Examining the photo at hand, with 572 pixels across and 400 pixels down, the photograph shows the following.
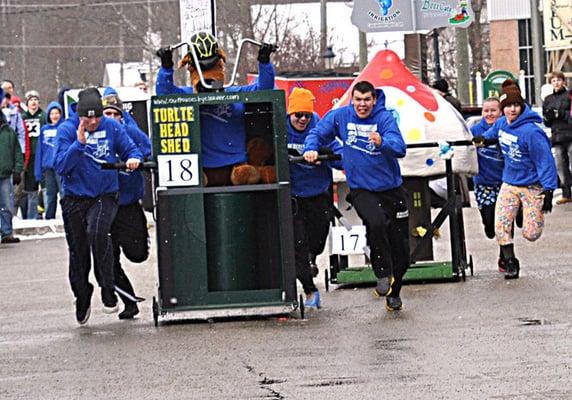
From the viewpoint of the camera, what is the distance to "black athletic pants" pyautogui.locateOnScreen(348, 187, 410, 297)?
1238cm

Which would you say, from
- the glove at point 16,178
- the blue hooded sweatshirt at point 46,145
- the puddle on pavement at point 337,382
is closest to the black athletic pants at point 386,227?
the puddle on pavement at point 337,382

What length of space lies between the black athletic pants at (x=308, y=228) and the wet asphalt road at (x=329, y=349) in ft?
1.22

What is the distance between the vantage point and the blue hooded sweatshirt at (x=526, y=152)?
13.9 m

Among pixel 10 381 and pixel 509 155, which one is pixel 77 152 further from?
pixel 509 155

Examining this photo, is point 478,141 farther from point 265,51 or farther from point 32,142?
point 32,142

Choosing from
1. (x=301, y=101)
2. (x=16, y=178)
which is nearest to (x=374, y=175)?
(x=301, y=101)

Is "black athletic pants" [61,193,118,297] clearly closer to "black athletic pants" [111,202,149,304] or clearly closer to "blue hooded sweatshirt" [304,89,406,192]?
"black athletic pants" [111,202,149,304]

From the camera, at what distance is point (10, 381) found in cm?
981

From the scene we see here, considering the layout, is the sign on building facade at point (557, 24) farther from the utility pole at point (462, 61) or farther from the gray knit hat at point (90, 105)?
the gray knit hat at point (90, 105)

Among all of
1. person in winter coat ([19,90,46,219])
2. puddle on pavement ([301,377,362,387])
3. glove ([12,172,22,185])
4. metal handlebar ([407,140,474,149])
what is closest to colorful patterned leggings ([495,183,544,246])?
metal handlebar ([407,140,474,149])

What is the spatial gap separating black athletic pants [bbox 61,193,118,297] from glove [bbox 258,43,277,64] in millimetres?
1559

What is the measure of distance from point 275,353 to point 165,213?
2.03m

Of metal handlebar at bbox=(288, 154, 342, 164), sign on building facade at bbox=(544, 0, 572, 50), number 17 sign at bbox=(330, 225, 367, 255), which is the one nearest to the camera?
metal handlebar at bbox=(288, 154, 342, 164)

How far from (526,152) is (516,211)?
553mm
